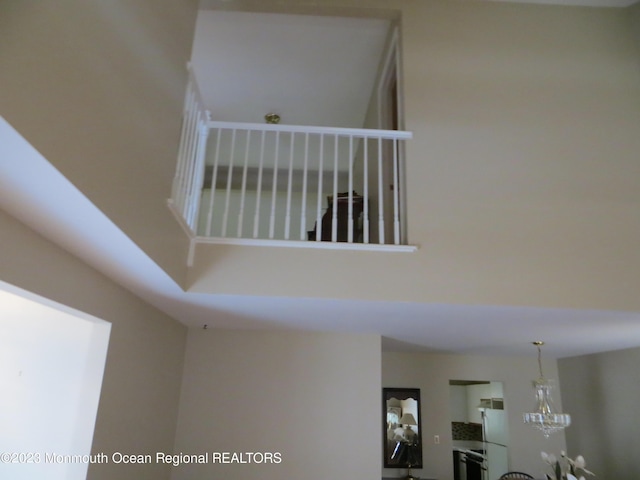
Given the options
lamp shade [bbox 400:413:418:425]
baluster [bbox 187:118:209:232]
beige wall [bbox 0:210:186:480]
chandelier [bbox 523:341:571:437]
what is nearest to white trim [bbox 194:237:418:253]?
baluster [bbox 187:118:209:232]

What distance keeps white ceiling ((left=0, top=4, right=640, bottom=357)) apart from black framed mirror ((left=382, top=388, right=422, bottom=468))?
31.8 inches

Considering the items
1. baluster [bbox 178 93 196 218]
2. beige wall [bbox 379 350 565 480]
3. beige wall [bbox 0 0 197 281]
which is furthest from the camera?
beige wall [bbox 379 350 565 480]

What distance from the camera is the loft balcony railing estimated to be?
2.79 metres

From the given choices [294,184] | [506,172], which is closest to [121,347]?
[506,172]

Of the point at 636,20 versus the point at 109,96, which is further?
the point at 636,20

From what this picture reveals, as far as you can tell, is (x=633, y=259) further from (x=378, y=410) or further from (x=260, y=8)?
(x=260, y=8)

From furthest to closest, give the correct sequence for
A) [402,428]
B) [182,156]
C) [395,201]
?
[402,428]
[395,201]
[182,156]

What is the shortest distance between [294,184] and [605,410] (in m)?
4.68

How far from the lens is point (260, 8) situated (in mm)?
3547

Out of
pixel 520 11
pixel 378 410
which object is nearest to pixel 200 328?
pixel 378 410

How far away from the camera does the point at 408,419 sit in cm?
571

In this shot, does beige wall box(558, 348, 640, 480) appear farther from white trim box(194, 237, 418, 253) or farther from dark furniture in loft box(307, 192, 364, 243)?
white trim box(194, 237, 418, 253)

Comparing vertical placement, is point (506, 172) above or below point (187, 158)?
above

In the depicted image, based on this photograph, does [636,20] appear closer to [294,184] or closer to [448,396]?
[294,184]
